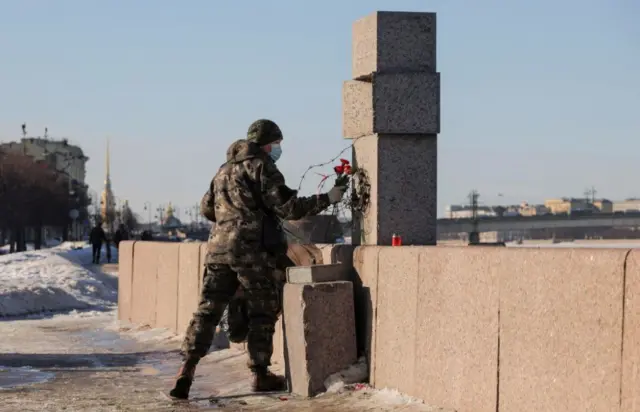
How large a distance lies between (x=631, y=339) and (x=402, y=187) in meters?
3.26

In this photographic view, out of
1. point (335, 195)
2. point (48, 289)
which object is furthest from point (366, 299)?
point (48, 289)

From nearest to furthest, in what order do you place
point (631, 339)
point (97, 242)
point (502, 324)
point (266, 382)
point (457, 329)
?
1. point (631, 339)
2. point (502, 324)
3. point (457, 329)
4. point (266, 382)
5. point (97, 242)

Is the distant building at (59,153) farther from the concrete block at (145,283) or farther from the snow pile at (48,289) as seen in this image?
the concrete block at (145,283)

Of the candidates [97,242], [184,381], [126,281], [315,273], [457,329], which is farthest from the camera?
[97,242]

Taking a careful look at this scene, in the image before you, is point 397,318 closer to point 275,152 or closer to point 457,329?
point 457,329

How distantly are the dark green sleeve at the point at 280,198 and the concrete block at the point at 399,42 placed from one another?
1070 mm

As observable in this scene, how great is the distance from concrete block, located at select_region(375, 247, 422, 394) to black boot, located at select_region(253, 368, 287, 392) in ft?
2.60

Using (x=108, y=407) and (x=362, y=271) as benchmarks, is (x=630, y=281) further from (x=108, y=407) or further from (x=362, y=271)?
(x=108, y=407)

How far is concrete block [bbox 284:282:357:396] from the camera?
7.46 m

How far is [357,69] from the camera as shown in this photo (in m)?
8.41

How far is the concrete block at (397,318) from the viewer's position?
708cm

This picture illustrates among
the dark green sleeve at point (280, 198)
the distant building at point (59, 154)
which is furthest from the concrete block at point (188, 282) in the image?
the distant building at point (59, 154)

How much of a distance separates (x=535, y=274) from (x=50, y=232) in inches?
5428

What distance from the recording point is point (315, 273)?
772cm
